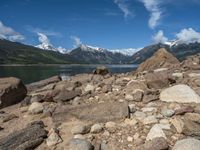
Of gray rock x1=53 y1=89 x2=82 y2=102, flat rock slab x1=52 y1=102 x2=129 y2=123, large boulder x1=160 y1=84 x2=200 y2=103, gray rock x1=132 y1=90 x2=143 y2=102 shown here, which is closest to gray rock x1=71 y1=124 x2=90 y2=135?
flat rock slab x1=52 y1=102 x2=129 y2=123

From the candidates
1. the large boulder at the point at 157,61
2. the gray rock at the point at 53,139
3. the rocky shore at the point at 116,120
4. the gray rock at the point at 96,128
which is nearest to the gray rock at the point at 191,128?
the rocky shore at the point at 116,120

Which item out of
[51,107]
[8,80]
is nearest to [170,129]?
[51,107]

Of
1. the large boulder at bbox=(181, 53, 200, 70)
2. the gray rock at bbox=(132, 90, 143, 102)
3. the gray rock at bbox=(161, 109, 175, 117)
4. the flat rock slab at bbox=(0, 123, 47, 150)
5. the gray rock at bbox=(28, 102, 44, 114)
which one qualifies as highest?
the large boulder at bbox=(181, 53, 200, 70)

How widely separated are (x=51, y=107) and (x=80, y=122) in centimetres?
240

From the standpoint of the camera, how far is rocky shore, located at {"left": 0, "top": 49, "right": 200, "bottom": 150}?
809 centimetres

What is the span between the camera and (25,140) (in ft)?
27.7

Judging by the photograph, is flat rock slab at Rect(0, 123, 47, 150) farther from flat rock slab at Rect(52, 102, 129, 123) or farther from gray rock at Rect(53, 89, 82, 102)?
gray rock at Rect(53, 89, 82, 102)

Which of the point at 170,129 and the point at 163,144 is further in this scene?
the point at 170,129

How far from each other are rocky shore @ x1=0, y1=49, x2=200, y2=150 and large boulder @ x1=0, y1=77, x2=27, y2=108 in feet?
6.25

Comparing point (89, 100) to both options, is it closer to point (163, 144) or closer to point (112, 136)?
point (112, 136)

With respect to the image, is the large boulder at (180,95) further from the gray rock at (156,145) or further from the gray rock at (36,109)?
the gray rock at (36,109)

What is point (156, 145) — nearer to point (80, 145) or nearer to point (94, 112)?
point (80, 145)

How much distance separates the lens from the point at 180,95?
1057cm

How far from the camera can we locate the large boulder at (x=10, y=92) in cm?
1469
